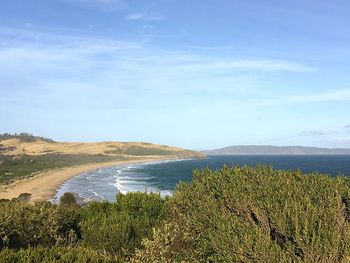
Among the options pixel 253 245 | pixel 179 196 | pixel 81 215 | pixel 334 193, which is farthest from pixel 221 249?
pixel 81 215

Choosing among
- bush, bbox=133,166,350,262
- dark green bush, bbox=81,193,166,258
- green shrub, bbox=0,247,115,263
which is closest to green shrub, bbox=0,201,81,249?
dark green bush, bbox=81,193,166,258

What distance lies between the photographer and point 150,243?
38.7 feet

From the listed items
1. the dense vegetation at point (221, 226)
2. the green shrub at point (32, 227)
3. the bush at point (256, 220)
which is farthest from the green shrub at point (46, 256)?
the green shrub at point (32, 227)

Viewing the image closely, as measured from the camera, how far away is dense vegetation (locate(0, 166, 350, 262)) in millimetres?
8641

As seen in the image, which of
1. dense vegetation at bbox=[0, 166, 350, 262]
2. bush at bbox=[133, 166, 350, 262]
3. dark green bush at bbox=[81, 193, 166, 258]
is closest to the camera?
bush at bbox=[133, 166, 350, 262]

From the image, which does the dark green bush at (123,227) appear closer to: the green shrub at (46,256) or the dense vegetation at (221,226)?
the dense vegetation at (221,226)

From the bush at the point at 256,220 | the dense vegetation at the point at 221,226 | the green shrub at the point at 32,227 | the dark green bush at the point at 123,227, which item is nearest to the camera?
the bush at the point at 256,220

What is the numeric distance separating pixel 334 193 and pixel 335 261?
9.67 feet

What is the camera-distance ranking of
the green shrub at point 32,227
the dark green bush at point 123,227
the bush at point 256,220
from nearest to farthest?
1. the bush at point 256,220
2. the green shrub at point 32,227
3. the dark green bush at point 123,227

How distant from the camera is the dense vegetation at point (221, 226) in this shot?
28.3ft

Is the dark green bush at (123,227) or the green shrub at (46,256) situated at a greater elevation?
the green shrub at (46,256)

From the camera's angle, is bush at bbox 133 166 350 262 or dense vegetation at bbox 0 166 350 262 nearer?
bush at bbox 133 166 350 262

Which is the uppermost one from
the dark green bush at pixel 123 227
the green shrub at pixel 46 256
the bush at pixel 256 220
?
the bush at pixel 256 220

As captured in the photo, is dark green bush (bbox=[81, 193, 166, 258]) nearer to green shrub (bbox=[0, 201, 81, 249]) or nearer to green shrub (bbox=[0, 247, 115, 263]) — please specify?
green shrub (bbox=[0, 201, 81, 249])
